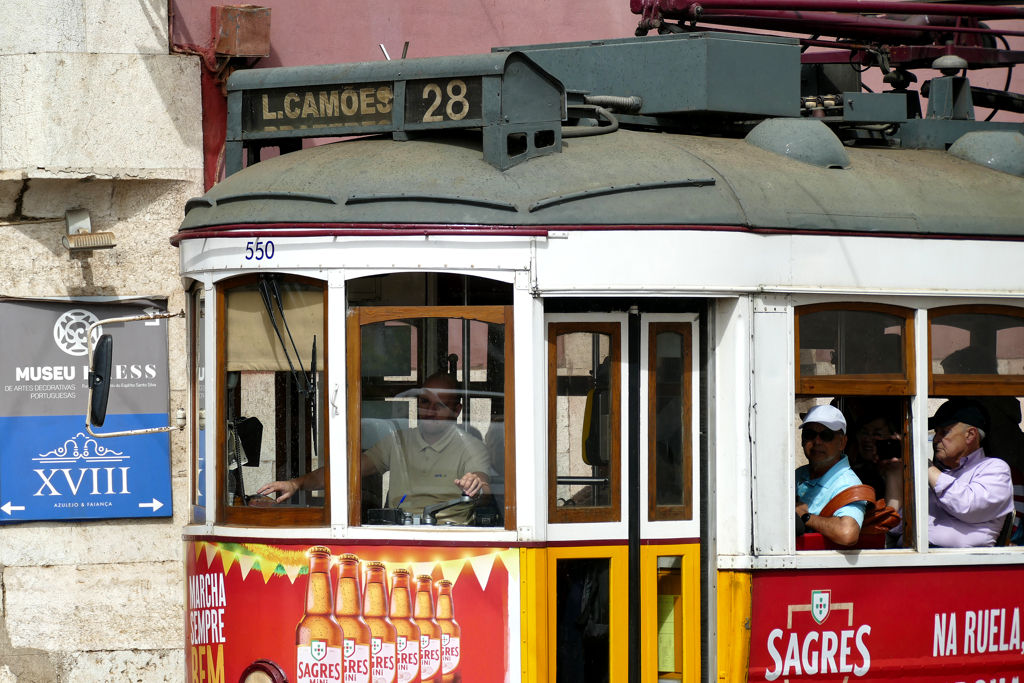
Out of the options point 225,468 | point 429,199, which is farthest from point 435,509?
point 429,199

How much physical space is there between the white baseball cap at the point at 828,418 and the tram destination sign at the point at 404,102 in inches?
59.7

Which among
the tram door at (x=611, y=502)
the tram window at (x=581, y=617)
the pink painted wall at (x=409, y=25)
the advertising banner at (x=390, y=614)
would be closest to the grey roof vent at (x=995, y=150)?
the tram door at (x=611, y=502)

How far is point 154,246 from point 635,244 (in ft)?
14.3

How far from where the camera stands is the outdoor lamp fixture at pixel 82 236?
7723 mm

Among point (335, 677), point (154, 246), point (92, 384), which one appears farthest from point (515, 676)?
point (154, 246)

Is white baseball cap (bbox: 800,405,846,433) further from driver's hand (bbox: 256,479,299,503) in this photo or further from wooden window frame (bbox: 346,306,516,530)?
driver's hand (bbox: 256,479,299,503)

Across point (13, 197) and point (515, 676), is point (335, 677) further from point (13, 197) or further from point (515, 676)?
point (13, 197)

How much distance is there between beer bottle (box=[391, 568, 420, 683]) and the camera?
15.0 ft

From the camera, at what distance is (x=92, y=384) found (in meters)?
4.90

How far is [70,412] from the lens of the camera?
311 inches

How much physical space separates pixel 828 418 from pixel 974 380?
0.67 metres

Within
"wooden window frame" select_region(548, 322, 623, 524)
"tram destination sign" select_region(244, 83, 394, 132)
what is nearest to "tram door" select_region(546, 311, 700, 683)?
"wooden window frame" select_region(548, 322, 623, 524)

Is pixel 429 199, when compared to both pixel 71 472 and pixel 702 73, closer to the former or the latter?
pixel 702 73

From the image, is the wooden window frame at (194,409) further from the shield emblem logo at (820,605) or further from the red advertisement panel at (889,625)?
the shield emblem logo at (820,605)
